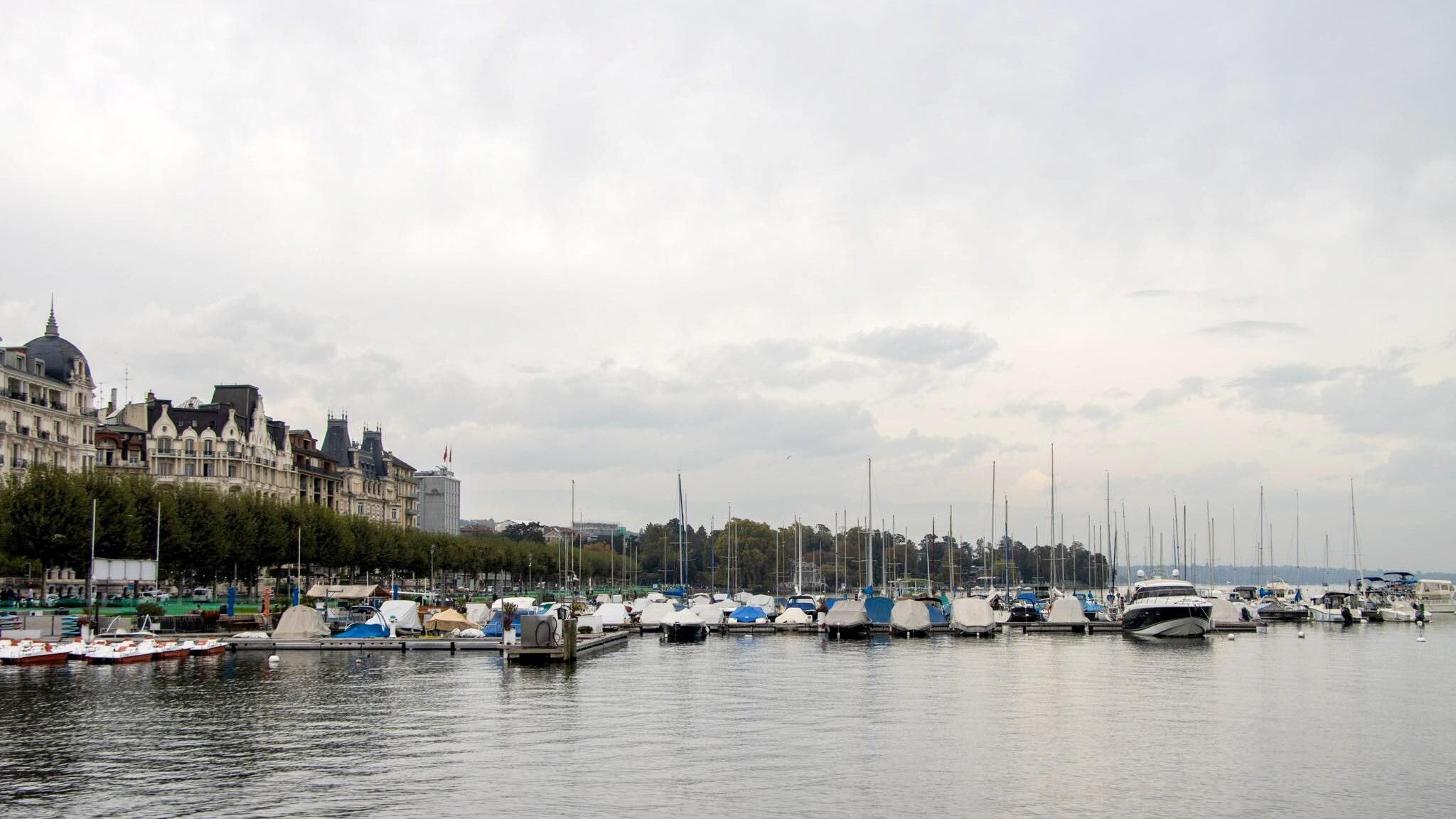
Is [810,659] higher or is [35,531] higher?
[35,531]

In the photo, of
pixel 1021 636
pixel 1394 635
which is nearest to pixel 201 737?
pixel 1021 636

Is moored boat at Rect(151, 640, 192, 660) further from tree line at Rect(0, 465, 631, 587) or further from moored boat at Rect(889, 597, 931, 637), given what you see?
moored boat at Rect(889, 597, 931, 637)

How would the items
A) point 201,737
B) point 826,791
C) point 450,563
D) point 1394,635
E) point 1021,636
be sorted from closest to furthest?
point 826,791
point 201,737
point 1021,636
point 1394,635
point 450,563

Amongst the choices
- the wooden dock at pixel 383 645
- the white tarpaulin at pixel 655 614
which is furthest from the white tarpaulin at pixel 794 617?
the wooden dock at pixel 383 645

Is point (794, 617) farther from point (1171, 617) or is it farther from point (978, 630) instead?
point (1171, 617)

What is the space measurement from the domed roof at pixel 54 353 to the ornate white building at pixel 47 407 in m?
0.08

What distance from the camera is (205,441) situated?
6206 inches

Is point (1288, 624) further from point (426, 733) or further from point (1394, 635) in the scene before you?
point (426, 733)

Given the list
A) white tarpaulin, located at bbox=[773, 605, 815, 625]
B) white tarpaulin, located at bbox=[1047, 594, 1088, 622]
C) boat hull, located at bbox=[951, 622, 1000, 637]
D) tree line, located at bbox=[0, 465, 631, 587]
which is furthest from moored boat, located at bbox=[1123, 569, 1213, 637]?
tree line, located at bbox=[0, 465, 631, 587]

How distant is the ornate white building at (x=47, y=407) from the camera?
12450 centimetres

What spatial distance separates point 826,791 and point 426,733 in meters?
17.2

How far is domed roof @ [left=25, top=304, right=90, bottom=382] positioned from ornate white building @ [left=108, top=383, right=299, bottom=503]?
19737 mm

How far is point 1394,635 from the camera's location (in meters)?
115

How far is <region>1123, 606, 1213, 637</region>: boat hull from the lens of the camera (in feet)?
336
